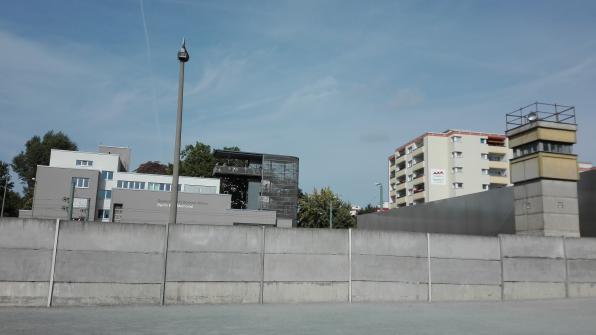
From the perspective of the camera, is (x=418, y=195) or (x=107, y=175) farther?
(x=418, y=195)

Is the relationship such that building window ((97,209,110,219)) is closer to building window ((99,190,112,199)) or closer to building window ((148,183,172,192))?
building window ((99,190,112,199))

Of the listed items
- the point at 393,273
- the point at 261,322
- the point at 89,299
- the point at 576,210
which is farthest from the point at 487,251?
the point at 89,299

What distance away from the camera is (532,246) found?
1706cm

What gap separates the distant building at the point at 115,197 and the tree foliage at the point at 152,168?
88.1ft

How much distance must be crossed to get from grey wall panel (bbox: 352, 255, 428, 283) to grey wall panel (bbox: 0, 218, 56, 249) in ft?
28.2

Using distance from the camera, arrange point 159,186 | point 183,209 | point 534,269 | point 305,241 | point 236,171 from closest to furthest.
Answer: point 305,241
point 534,269
point 183,209
point 159,186
point 236,171

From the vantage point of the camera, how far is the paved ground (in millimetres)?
9266

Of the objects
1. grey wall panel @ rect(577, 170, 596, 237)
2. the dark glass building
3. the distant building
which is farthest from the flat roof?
grey wall panel @ rect(577, 170, 596, 237)

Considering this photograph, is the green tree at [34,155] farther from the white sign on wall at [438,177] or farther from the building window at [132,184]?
the white sign on wall at [438,177]

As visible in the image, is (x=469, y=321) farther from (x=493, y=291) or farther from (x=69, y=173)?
(x=69, y=173)

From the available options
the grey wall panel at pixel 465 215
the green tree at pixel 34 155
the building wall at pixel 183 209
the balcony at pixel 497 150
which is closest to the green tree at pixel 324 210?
the building wall at pixel 183 209

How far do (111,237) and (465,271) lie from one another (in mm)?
10916

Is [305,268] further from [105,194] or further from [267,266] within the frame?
[105,194]

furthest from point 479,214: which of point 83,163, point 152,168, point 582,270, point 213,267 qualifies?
point 152,168
